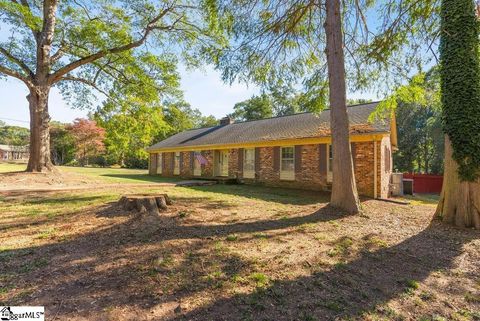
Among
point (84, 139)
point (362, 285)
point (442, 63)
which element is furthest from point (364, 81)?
point (84, 139)

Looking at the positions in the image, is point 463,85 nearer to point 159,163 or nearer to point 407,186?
point 407,186

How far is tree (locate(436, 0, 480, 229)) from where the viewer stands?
6129mm

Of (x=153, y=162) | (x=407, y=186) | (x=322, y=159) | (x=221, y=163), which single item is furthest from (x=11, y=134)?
(x=407, y=186)

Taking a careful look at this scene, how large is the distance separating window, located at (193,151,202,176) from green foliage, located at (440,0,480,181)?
14712 mm

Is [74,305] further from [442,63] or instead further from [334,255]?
[442,63]

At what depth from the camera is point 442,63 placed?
21.7 ft

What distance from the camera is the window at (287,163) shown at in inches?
544

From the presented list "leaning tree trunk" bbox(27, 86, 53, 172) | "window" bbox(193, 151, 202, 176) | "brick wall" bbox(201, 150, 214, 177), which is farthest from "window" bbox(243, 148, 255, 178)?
"leaning tree trunk" bbox(27, 86, 53, 172)

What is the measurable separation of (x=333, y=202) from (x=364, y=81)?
4923mm

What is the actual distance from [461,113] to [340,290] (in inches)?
219

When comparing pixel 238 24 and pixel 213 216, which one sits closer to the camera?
pixel 213 216

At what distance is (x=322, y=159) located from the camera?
494 inches

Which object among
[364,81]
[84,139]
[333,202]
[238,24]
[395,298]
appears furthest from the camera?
[84,139]

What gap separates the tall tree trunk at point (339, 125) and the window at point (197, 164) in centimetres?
1286
